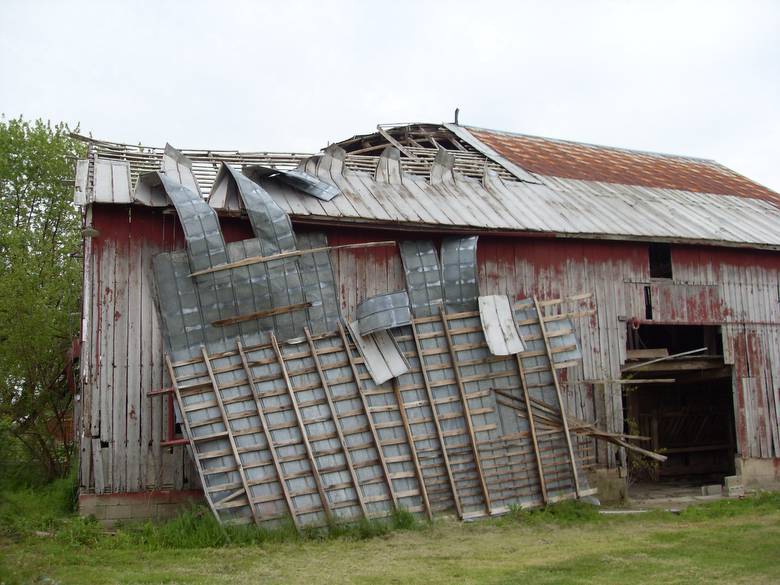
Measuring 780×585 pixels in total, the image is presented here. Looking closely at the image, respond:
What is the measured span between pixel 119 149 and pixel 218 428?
6.14 metres

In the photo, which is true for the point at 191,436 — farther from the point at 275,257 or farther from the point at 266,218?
the point at 266,218

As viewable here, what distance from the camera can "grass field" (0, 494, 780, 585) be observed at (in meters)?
9.53

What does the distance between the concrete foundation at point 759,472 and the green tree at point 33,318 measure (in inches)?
567

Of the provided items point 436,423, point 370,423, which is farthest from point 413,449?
point 370,423

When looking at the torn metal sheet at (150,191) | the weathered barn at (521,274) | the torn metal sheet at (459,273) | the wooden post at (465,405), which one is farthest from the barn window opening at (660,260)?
the torn metal sheet at (150,191)

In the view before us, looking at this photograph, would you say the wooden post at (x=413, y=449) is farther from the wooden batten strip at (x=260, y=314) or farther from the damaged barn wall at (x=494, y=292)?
the wooden batten strip at (x=260, y=314)

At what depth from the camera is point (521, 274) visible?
15273 millimetres

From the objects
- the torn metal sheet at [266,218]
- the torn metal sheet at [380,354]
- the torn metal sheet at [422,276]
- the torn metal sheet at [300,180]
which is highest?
the torn metal sheet at [300,180]

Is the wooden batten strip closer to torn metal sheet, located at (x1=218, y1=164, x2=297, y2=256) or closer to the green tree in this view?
torn metal sheet, located at (x1=218, y1=164, x2=297, y2=256)

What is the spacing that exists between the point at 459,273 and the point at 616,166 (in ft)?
32.3

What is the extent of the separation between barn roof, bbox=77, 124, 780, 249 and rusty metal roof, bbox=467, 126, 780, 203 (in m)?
0.08

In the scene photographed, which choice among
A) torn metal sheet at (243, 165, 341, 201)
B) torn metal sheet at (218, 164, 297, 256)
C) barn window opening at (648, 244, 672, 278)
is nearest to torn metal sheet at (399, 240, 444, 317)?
torn metal sheet at (243, 165, 341, 201)

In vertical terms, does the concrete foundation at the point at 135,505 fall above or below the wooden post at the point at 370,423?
below

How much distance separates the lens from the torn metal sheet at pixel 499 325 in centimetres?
1355
